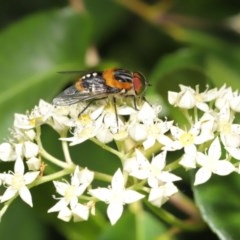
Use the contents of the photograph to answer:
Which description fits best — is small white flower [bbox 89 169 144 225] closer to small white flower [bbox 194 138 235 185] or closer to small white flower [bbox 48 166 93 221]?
small white flower [bbox 48 166 93 221]

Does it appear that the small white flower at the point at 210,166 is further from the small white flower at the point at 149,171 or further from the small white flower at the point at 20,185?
the small white flower at the point at 20,185

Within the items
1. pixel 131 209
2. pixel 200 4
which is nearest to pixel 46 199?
pixel 131 209

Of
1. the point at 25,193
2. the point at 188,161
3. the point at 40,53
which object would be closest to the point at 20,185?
the point at 25,193

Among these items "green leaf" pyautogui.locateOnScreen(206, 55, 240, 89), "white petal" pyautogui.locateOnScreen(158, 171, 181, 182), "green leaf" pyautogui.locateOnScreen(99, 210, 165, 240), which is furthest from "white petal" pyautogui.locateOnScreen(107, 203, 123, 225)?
"green leaf" pyautogui.locateOnScreen(206, 55, 240, 89)

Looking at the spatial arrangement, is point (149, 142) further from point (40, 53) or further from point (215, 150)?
point (40, 53)

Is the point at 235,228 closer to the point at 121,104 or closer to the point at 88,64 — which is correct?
the point at 121,104

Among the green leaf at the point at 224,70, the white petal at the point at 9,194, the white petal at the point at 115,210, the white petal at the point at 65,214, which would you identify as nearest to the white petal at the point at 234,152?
the white petal at the point at 115,210

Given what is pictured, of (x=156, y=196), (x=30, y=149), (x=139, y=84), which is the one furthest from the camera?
(x=139, y=84)

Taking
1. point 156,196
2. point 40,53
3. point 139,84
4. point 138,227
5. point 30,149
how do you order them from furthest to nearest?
point 40,53 < point 138,227 < point 139,84 < point 30,149 < point 156,196
